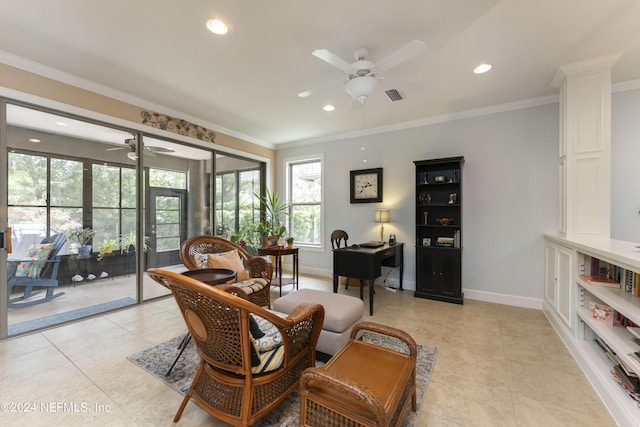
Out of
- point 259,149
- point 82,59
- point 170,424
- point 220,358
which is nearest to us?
point 220,358

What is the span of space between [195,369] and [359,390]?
1627 mm

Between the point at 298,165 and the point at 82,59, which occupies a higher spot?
the point at 82,59

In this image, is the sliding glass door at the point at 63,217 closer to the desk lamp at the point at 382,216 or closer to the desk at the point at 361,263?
the desk at the point at 361,263

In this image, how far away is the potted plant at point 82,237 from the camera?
3184 mm

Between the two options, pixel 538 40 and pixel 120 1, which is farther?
pixel 538 40

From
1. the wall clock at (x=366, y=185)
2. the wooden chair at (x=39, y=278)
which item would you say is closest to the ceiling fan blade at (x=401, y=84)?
the wall clock at (x=366, y=185)

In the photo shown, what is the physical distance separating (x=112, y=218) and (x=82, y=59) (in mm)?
1884

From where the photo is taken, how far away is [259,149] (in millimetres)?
5566

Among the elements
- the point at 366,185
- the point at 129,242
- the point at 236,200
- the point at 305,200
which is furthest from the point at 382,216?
the point at 129,242

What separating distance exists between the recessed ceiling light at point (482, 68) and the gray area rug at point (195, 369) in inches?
114

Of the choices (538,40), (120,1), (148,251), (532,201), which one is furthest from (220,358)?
(532,201)

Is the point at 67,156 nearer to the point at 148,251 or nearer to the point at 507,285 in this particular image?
the point at 148,251

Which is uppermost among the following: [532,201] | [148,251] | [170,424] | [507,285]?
[532,201]

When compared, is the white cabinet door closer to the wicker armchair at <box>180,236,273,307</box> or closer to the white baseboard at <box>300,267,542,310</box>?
the white baseboard at <box>300,267,542,310</box>
